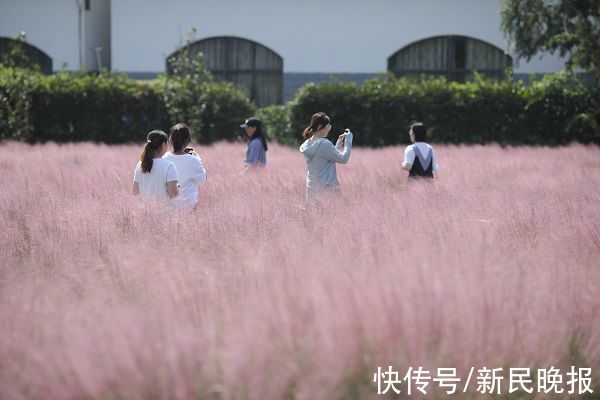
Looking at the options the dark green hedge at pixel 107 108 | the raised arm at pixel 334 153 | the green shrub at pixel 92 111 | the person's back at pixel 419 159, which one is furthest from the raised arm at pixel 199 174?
the green shrub at pixel 92 111

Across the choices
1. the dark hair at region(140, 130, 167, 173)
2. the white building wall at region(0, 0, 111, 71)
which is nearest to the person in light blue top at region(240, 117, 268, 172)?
the dark hair at region(140, 130, 167, 173)

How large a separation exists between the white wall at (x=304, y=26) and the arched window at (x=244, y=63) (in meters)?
0.35

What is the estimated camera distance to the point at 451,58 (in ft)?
93.2

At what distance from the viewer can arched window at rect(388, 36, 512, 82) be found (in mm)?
28375

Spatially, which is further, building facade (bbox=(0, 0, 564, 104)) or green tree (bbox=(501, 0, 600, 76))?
building facade (bbox=(0, 0, 564, 104))

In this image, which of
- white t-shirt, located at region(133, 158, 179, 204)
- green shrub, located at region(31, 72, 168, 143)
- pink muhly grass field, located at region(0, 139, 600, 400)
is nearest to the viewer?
A: pink muhly grass field, located at region(0, 139, 600, 400)

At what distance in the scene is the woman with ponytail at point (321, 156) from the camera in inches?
362

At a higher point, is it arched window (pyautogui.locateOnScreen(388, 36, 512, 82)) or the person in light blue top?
arched window (pyautogui.locateOnScreen(388, 36, 512, 82))

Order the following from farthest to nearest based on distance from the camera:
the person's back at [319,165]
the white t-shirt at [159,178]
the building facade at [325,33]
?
1. the building facade at [325,33]
2. the person's back at [319,165]
3. the white t-shirt at [159,178]

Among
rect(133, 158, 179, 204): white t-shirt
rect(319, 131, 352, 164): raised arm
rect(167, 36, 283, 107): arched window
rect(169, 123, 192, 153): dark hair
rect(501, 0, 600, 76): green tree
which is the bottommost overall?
rect(133, 158, 179, 204): white t-shirt

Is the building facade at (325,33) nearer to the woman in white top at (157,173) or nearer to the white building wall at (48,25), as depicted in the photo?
the white building wall at (48,25)

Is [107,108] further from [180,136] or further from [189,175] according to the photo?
[189,175]

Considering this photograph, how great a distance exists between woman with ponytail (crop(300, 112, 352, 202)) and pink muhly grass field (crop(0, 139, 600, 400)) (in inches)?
57.2

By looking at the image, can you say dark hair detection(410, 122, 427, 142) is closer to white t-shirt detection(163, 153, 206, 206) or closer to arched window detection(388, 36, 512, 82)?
white t-shirt detection(163, 153, 206, 206)
